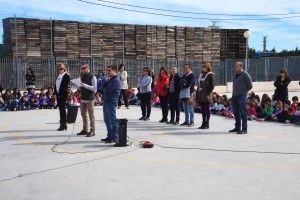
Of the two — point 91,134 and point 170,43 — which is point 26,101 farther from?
point 170,43

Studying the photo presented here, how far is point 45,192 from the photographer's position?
22.7ft

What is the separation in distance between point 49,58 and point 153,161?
2014 centimetres

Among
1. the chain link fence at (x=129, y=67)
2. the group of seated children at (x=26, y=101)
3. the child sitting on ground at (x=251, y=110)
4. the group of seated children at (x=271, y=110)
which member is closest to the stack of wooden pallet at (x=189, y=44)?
the chain link fence at (x=129, y=67)

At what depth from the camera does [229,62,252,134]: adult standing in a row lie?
12.2m

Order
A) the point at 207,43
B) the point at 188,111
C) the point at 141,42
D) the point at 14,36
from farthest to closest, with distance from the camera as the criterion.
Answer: the point at 207,43
the point at 141,42
the point at 14,36
the point at 188,111

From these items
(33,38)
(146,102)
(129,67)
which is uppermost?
(33,38)

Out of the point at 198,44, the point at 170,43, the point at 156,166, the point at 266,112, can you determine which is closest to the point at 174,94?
the point at 266,112

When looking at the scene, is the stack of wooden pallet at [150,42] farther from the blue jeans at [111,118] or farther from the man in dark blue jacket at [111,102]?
the blue jeans at [111,118]

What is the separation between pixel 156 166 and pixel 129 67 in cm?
2271

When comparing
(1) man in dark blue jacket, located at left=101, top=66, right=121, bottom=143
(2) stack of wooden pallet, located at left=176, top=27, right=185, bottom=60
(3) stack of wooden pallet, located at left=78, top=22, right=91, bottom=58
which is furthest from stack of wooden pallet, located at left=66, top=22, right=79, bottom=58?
(1) man in dark blue jacket, located at left=101, top=66, right=121, bottom=143

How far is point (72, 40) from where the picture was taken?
29672 millimetres

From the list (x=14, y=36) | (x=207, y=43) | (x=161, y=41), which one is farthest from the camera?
(x=207, y=43)

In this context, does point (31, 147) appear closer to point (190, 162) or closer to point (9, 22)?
point (190, 162)

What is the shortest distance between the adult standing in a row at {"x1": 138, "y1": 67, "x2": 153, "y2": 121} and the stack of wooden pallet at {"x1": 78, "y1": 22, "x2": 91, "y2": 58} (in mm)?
15103
